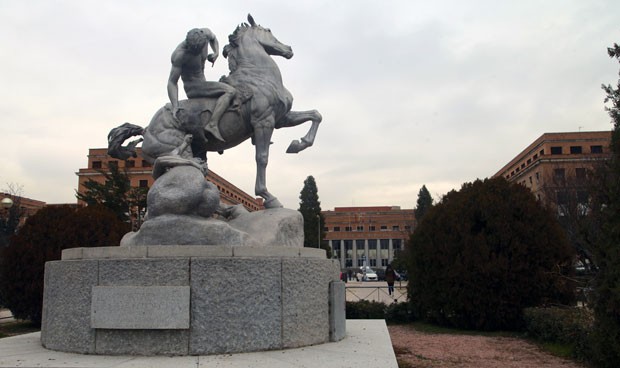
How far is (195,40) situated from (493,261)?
29.3ft

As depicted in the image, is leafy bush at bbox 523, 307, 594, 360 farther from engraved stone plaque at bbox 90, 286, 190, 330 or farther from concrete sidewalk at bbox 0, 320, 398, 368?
engraved stone plaque at bbox 90, 286, 190, 330

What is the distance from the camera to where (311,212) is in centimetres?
5700

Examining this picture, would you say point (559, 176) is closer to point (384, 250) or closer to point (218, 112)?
point (218, 112)

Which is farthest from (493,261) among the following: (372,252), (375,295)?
(372,252)

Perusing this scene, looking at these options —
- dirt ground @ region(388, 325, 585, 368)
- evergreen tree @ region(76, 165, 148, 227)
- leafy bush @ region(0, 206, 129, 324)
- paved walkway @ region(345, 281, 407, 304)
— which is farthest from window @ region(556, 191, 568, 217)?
leafy bush @ region(0, 206, 129, 324)

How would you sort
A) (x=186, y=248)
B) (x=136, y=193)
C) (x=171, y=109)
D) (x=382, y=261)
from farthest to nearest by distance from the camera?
(x=382, y=261) < (x=136, y=193) < (x=171, y=109) < (x=186, y=248)

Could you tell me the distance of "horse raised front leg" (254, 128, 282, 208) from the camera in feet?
26.0

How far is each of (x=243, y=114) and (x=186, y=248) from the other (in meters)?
2.70

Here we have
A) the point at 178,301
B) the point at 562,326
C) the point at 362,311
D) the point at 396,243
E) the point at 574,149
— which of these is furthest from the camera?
the point at 396,243

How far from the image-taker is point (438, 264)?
1347 cm

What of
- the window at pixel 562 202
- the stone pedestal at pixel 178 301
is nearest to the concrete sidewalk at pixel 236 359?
the stone pedestal at pixel 178 301

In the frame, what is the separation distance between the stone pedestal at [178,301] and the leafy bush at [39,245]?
955 centimetres

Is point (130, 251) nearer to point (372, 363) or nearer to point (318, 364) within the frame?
point (318, 364)

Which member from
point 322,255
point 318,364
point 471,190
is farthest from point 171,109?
point 471,190
